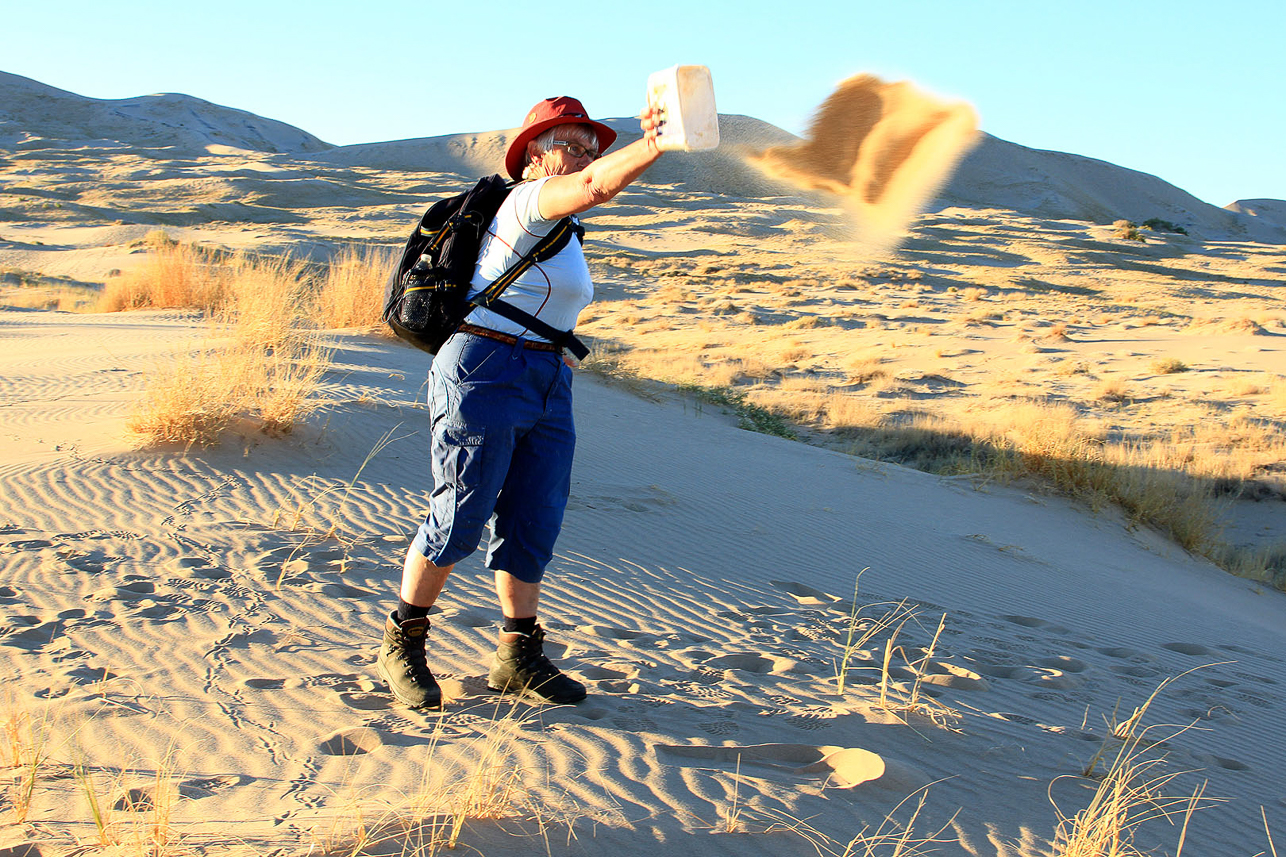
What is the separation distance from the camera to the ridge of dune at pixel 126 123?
249 ft

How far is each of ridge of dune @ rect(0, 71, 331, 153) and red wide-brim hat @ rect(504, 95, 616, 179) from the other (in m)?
73.8

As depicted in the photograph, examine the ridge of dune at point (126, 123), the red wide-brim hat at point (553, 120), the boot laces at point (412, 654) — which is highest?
the ridge of dune at point (126, 123)

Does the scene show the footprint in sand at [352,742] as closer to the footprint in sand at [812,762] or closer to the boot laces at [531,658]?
the boot laces at [531,658]

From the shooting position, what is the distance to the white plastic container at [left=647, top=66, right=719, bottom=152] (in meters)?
2.15

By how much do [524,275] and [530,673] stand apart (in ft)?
4.20

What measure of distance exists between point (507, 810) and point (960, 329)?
1899 cm

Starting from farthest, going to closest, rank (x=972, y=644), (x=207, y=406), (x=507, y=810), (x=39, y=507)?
(x=207, y=406) < (x=39, y=507) < (x=972, y=644) < (x=507, y=810)

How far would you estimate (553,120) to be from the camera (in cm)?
272

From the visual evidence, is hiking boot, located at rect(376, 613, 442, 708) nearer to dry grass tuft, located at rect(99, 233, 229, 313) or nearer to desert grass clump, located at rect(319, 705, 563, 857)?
desert grass clump, located at rect(319, 705, 563, 857)

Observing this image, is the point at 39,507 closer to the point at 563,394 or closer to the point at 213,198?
the point at 563,394

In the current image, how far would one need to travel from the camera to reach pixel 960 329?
64.7 ft

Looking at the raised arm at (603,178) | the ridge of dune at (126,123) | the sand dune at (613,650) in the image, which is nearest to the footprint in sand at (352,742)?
the sand dune at (613,650)

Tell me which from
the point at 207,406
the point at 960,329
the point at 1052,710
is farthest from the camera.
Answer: the point at 960,329

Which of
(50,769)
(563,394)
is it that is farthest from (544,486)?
(50,769)
